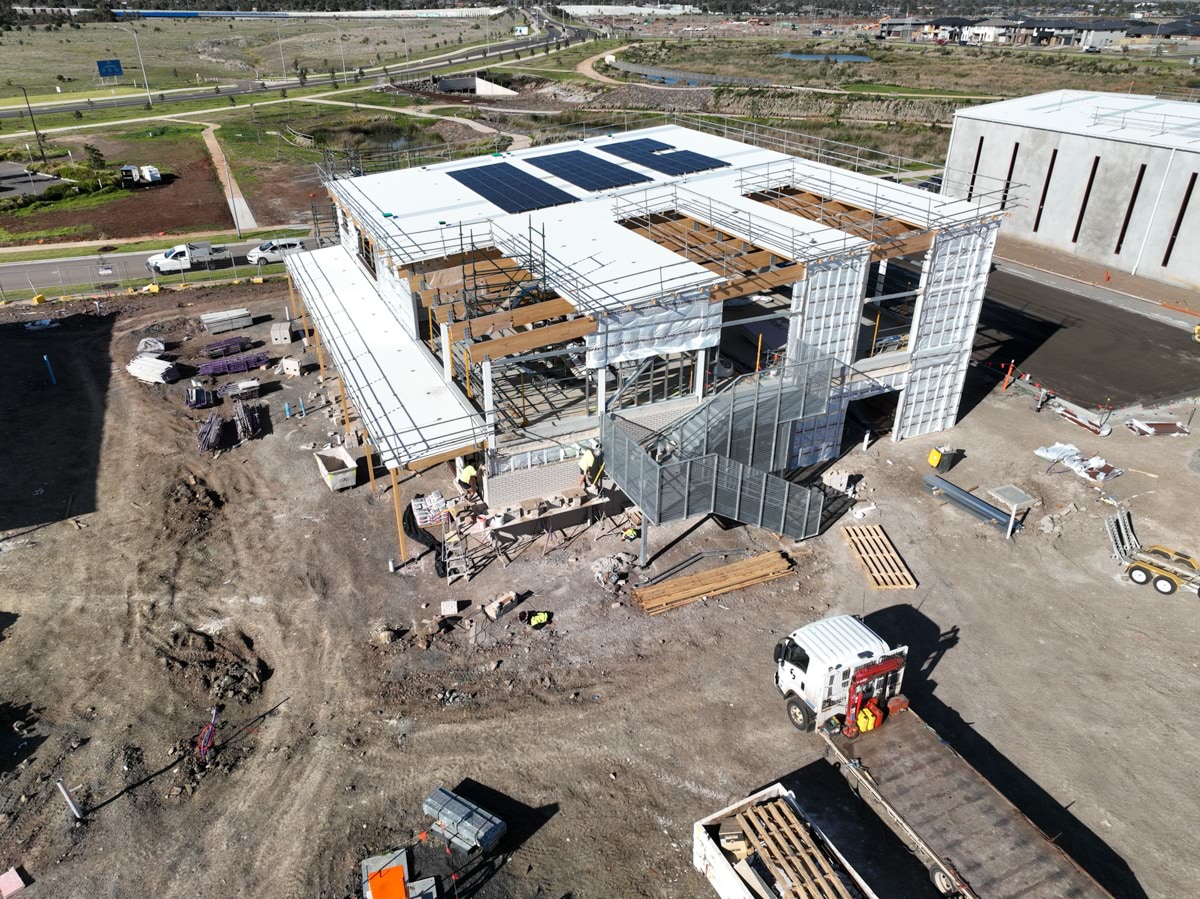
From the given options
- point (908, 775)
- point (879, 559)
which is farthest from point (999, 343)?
point (908, 775)

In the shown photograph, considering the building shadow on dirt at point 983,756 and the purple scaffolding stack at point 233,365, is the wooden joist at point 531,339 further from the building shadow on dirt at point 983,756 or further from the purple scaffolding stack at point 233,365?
the purple scaffolding stack at point 233,365

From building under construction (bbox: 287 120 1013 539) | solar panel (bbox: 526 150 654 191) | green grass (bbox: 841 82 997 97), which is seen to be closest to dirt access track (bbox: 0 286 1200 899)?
building under construction (bbox: 287 120 1013 539)

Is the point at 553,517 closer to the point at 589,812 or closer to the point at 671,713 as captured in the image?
the point at 671,713

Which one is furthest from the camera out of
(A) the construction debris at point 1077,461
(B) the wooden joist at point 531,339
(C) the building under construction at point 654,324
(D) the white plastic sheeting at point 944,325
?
(D) the white plastic sheeting at point 944,325

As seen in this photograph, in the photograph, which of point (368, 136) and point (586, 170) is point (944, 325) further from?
point (368, 136)

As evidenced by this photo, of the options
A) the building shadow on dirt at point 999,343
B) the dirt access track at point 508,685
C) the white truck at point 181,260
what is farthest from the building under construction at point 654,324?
the white truck at point 181,260

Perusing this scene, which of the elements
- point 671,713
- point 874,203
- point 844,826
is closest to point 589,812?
point 671,713
